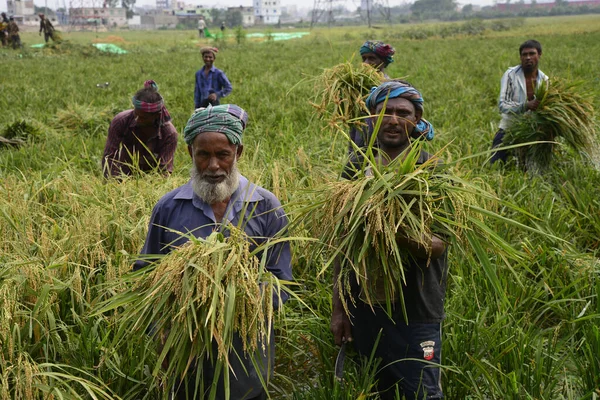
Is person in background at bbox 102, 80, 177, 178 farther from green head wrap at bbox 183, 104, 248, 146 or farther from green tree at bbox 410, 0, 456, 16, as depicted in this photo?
green tree at bbox 410, 0, 456, 16

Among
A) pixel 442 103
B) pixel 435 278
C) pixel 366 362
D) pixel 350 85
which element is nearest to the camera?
pixel 435 278

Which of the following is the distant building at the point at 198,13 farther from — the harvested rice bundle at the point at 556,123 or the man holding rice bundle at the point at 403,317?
the man holding rice bundle at the point at 403,317

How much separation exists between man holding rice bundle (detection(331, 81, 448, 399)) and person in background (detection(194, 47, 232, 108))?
17.5ft

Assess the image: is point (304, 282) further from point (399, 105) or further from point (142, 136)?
point (142, 136)

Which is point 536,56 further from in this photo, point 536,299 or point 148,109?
point 148,109

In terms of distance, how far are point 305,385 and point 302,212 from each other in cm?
105

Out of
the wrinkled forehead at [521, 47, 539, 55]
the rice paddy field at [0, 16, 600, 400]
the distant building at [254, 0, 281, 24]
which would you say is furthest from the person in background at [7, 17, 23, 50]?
the distant building at [254, 0, 281, 24]

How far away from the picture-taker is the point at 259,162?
17.6 ft

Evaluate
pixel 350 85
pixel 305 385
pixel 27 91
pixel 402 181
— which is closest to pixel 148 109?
pixel 350 85

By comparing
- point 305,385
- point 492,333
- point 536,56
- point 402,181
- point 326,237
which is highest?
point 536,56

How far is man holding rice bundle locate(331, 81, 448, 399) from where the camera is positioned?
2.29m

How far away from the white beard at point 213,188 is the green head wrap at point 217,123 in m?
0.14

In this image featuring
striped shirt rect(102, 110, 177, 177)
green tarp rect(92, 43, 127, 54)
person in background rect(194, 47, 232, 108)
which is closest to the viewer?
striped shirt rect(102, 110, 177, 177)

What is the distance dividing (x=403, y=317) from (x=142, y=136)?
8.85ft
